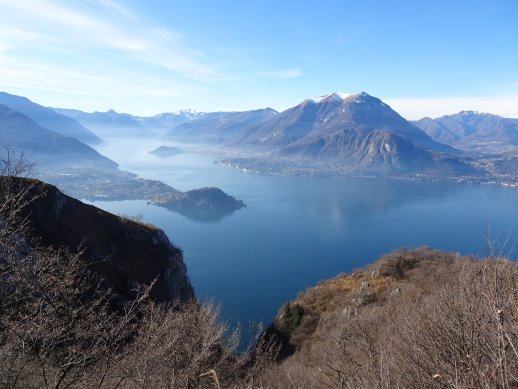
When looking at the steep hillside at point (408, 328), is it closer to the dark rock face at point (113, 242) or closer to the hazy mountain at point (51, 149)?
the dark rock face at point (113, 242)

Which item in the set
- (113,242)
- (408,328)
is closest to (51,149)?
(113,242)

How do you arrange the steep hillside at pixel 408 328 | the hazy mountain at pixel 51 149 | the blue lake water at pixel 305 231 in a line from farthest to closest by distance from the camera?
the hazy mountain at pixel 51 149, the blue lake water at pixel 305 231, the steep hillside at pixel 408 328

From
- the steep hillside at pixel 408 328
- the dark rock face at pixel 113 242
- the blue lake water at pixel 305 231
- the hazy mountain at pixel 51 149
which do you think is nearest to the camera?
the steep hillside at pixel 408 328

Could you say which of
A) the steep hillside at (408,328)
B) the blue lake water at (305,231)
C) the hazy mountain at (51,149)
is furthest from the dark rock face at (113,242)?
the hazy mountain at (51,149)

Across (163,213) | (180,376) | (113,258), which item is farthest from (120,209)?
(180,376)

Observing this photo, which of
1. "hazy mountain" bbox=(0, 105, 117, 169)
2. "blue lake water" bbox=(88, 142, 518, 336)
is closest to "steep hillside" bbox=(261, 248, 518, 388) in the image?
"blue lake water" bbox=(88, 142, 518, 336)

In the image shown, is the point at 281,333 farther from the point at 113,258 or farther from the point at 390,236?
the point at 390,236

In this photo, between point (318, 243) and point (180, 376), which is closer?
point (180, 376)
